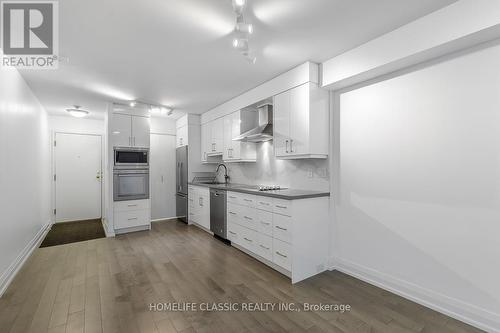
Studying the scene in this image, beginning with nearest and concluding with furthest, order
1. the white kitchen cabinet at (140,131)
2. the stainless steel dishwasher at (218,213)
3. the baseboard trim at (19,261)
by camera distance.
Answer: the baseboard trim at (19,261), the stainless steel dishwasher at (218,213), the white kitchen cabinet at (140,131)

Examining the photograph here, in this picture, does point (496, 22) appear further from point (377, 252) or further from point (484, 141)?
point (377, 252)

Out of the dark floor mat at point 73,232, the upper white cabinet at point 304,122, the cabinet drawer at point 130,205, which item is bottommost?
the dark floor mat at point 73,232

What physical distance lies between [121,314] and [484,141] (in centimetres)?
345

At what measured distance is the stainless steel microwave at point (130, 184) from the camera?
4.48 m

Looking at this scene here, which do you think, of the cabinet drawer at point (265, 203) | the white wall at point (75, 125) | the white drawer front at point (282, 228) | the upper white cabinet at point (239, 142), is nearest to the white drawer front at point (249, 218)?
the cabinet drawer at point (265, 203)

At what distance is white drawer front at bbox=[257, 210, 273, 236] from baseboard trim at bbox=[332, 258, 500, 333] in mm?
1045

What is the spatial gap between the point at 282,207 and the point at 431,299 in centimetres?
163

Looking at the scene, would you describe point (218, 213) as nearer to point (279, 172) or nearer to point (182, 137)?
point (279, 172)

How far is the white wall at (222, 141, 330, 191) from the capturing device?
123 inches

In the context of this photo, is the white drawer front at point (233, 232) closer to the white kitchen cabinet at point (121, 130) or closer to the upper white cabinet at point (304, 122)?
the upper white cabinet at point (304, 122)

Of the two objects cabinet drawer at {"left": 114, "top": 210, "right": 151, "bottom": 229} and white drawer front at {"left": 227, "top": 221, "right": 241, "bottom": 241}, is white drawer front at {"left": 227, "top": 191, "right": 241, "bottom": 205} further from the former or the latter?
cabinet drawer at {"left": 114, "top": 210, "right": 151, "bottom": 229}

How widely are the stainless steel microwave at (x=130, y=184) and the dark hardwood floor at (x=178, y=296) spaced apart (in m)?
1.27

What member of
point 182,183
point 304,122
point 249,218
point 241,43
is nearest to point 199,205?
point 182,183

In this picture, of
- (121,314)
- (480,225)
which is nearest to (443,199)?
(480,225)
